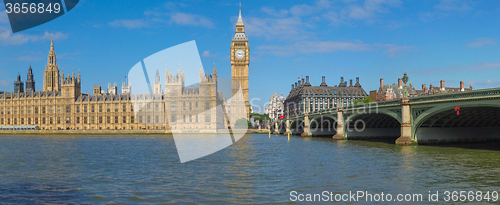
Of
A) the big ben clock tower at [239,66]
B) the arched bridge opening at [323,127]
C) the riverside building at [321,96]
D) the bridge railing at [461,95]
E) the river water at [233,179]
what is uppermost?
the big ben clock tower at [239,66]

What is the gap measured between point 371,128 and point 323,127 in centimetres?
2229

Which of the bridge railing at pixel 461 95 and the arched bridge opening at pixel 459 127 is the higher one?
the bridge railing at pixel 461 95

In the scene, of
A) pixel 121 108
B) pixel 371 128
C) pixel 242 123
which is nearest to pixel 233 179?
pixel 371 128

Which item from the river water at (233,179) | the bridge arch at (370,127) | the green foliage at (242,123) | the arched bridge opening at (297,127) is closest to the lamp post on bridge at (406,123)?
the river water at (233,179)

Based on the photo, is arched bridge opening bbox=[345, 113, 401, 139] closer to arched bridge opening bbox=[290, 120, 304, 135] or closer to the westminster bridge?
the westminster bridge

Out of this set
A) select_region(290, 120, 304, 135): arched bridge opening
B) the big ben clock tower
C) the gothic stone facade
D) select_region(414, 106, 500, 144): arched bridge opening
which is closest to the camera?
select_region(414, 106, 500, 144): arched bridge opening

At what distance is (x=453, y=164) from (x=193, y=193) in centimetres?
2171

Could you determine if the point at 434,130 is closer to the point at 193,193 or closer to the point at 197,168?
the point at 197,168

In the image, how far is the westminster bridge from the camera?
4031cm

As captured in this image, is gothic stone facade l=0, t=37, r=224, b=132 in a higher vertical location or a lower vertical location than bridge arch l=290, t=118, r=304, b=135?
higher

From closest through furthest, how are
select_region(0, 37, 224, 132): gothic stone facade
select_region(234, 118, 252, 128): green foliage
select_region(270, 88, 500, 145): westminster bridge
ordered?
select_region(270, 88, 500, 145): westminster bridge < select_region(234, 118, 252, 128): green foliage < select_region(0, 37, 224, 132): gothic stone facade

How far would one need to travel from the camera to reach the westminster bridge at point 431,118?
1587 inches

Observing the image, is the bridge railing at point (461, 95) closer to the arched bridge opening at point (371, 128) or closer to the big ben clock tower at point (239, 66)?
the arched bridge opening at point (371, 128)

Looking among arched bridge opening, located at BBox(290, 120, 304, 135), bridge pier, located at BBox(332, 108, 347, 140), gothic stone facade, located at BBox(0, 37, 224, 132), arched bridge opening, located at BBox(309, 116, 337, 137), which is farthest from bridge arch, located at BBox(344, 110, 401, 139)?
gothic stone facade, located at BBox(0, 37, 224, 132)
